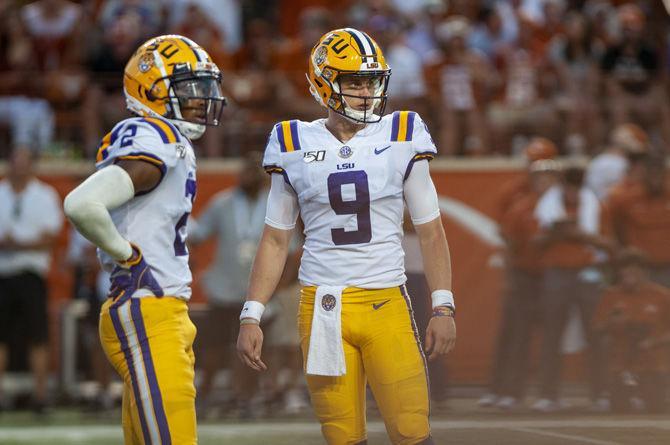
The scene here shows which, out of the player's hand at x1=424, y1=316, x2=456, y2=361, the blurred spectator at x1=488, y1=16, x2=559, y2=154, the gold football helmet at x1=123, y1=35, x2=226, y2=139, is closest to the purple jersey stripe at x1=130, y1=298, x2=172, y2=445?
the gold football helmet at x1=123, y1=35, x2=226, y2=139

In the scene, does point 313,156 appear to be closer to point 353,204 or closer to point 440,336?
point 353,204

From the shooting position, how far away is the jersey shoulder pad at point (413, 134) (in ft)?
15.4

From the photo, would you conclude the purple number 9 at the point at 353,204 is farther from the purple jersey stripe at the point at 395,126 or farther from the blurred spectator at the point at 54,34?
the blurred spectator at the point at 54,34

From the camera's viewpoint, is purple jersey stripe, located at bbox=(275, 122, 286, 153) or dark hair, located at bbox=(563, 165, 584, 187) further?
dark hair, located at bbox=(563, 165, 584, 187)

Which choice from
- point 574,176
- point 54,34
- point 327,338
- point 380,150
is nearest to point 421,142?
point 380,150

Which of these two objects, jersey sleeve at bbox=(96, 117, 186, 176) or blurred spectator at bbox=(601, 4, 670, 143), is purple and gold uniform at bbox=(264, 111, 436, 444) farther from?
blurred spectator at bbox=(601, 4, 670, 143)

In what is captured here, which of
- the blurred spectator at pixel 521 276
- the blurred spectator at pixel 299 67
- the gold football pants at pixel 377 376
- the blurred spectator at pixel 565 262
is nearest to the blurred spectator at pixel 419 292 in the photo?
the blurred spectator at pixel 521 276

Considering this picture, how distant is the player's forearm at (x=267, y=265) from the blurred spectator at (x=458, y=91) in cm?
671

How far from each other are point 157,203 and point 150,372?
A: 1.97ft

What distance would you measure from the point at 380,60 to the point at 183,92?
0.75 m

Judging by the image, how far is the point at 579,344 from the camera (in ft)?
32.3

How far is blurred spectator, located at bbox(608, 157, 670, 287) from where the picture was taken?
974 centimetres

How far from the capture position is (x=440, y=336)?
4.67m

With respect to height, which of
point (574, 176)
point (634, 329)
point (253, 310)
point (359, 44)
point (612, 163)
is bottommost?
point (634, 329)
